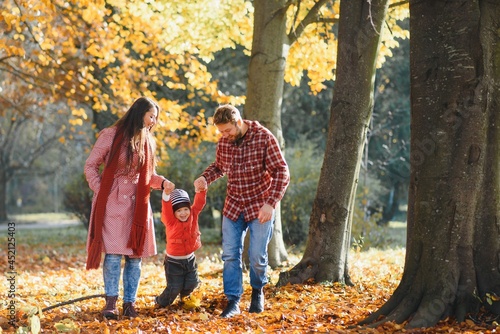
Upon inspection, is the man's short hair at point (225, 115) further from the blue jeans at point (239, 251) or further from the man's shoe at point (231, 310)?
the man's shoe at point (231, 310)

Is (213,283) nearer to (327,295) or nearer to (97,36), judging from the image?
(327,295)

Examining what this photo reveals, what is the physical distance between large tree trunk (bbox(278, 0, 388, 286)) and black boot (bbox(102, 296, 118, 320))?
2.03 metres

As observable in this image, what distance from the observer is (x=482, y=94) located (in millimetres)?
5059

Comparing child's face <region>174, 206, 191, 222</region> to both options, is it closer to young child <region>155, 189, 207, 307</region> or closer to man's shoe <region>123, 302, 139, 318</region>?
young child <region>155, 189, 207, 307</region>

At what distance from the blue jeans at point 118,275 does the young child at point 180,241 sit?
43 cm

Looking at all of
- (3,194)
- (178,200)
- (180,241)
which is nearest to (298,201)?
(180,241)

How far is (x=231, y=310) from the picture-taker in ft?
19.3

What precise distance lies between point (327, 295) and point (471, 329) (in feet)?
6.42

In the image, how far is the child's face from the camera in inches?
244

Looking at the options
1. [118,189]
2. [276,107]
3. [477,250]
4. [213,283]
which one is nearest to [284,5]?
[276,107]

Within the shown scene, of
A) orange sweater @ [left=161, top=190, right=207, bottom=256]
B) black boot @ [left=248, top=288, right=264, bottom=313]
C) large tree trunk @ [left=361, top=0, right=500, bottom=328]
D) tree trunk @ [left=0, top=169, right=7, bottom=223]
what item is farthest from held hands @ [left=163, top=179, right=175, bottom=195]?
tree trunk @ [left=0, top=169, right=7, bottom=223]

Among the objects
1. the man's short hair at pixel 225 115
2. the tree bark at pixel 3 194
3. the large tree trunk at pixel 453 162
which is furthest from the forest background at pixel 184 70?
the tree bark at pixel 3 194

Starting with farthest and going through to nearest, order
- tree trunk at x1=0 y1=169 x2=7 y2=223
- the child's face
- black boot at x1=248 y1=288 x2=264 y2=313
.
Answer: tree trunk at x1=0 y1=169 x2=7 y2=223, the child's face, black boot at x1=248 y1=288 x2=264 y2=313

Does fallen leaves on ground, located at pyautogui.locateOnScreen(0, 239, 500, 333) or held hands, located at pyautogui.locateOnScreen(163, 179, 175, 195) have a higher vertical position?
held hands, located at pyautogui.locateOnScreen(163, 179, 175, 195)
